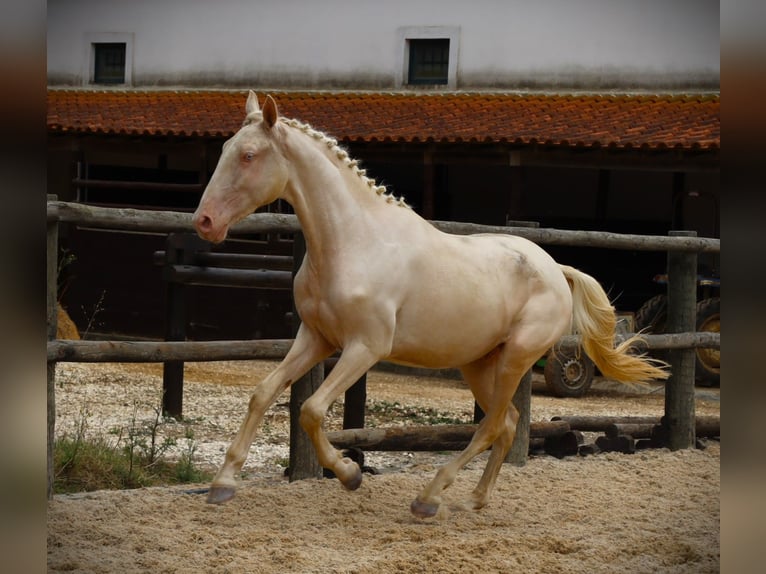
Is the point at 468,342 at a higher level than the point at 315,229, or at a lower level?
lower

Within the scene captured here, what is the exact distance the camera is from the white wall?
7008 millimetres

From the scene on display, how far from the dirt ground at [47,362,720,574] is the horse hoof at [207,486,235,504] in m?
0.14

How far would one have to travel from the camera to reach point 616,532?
337 centimetres

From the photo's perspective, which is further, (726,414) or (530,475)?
(530,475)

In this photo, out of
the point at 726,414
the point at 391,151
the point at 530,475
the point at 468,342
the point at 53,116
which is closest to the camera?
the point at 726,414

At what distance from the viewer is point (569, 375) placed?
7992 mm

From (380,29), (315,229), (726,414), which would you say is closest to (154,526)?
(315,229)

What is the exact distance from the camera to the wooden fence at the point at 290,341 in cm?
329

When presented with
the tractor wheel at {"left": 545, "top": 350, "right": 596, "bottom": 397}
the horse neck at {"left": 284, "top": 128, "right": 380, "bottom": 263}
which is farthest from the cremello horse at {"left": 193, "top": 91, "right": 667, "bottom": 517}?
the tractor wheel at {"left": 545, "top": 350, "right": 596, "bottom": 397}

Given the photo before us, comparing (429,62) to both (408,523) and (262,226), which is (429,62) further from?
(408,523)

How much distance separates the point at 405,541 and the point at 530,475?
1.41 m

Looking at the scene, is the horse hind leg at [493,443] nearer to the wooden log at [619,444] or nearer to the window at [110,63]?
the wooden log at [619,444]

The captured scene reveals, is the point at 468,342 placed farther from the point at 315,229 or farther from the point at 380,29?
the point at 380,29

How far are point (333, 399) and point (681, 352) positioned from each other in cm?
289
